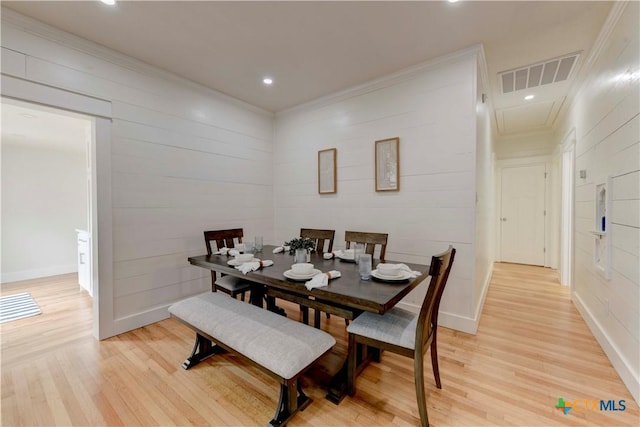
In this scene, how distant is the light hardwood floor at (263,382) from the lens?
1.57 metres

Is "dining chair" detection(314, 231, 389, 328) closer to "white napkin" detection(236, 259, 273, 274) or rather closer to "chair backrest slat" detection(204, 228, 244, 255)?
"white napkin" detection(236, 259, 273, 274)

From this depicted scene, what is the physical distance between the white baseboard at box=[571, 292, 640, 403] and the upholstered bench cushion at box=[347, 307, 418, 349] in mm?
1442

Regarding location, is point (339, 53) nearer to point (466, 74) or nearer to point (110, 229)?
point (466, 74)

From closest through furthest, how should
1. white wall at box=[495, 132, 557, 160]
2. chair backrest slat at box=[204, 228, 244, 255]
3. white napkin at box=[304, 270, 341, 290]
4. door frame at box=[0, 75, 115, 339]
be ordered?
white napkin at box=[304, 270, 341, 290]
door frame at box=[0, 75, 115, 339]
chair backrest slat at box=[204, 228, 244, 255]
white wall at box=[495, 132, 557, 160]

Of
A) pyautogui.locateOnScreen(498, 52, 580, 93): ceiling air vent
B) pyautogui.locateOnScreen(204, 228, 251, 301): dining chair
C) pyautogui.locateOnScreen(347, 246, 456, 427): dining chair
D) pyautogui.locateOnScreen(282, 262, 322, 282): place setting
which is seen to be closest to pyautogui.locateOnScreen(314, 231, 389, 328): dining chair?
pyautogui.locateOnScreen(347, 246, 456, 427): dining chair

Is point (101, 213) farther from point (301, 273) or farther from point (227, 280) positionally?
point (301, 273)

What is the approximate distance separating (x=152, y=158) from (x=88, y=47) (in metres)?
1.07

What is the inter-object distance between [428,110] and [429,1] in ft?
3.38

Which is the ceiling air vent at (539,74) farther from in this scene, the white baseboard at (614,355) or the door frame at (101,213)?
the door frame at (101,213)

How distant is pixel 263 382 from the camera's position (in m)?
1.88

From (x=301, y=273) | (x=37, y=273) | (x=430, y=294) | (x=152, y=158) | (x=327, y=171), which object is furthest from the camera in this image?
(x=37, y=273)

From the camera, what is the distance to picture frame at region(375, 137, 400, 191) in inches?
117

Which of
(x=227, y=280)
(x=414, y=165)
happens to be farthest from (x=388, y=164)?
(x=227, y=280)

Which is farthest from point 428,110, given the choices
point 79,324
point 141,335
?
point 79,324
